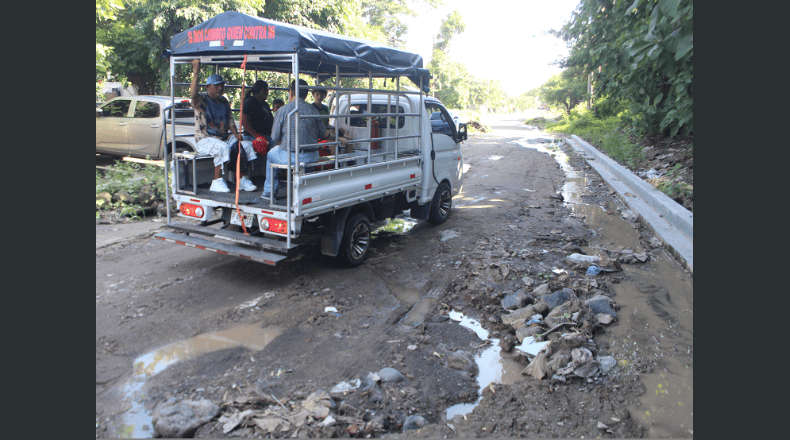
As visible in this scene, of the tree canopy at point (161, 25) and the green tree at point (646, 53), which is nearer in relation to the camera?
the green tree at point (646, 53)

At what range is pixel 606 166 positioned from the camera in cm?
1564

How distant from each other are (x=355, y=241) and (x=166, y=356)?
2712 mm

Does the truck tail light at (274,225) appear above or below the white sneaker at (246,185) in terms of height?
below

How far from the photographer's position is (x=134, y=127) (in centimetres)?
1063

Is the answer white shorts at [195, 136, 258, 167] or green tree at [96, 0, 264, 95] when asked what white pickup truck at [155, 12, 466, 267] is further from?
green tree at [96, 0, 264, 95]

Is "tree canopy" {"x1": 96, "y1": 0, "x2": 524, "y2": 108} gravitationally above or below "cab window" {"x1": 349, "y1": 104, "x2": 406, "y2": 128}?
above

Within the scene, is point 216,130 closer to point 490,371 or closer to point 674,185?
point 490,371

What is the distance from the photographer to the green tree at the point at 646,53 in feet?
18.4

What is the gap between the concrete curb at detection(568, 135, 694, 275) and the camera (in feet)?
22.7

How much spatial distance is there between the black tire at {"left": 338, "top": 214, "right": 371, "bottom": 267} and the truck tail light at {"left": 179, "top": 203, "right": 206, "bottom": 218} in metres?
1.68

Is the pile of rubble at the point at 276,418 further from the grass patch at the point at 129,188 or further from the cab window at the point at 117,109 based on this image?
the cab window at the point at 117,109

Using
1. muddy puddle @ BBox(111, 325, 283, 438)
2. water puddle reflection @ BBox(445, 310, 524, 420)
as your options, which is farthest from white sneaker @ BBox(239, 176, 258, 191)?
water puddle reflection @ BBox(445, 310, 524, 420)

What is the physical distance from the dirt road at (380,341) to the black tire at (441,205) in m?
0.74

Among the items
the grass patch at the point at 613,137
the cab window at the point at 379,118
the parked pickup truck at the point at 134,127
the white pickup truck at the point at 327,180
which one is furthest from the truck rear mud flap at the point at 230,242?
the grass patch at the point at 613,137
